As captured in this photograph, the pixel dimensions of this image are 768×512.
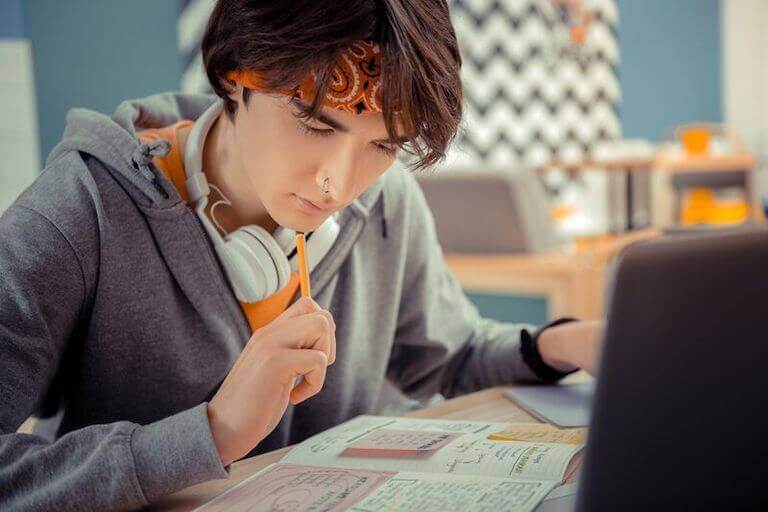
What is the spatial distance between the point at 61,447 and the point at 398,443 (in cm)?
29

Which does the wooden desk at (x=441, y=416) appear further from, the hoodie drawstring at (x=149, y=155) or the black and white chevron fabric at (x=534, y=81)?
the black and white chevron fabric at (x=534, y=81)

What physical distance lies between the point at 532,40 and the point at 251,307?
4649mm

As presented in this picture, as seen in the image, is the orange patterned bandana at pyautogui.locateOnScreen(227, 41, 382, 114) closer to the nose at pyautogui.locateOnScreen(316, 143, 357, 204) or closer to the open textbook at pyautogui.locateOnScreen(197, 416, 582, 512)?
the nose at pyautogui.locateOnScreen(316, 143, 357, 204)

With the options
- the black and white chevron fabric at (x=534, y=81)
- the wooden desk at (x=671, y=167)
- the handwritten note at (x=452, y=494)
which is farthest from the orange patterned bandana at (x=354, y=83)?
the black and white chevron fabric at (x=534, y=81)

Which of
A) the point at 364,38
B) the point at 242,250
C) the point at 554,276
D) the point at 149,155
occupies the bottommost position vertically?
the point at 554,276

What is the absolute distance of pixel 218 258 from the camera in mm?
914

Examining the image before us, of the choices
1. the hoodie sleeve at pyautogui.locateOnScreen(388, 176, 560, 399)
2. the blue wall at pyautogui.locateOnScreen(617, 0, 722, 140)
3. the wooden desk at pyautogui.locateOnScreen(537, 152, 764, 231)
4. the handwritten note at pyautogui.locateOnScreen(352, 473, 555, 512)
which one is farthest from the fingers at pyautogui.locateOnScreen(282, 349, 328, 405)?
the blue wall at pyautogui.locateOnScreen(617, 0, 722, 140)

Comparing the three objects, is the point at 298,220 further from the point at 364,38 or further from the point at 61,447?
the point at 61,447

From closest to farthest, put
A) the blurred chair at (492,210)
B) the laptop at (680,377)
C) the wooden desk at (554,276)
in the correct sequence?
1. the laptop at (680,377)
2. the wooden desk at (554,276)
3. the blurred chair at (492,210)

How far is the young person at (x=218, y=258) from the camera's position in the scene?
0.66 metres

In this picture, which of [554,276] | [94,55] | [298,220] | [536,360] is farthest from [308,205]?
[94,55]

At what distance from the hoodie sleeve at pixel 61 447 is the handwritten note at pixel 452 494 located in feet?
0.43

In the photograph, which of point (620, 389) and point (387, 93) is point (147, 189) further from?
point (620, 389)

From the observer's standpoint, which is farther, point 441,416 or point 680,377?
point 441,416
